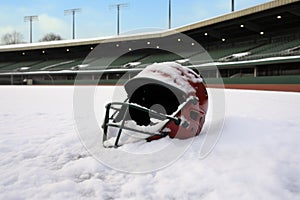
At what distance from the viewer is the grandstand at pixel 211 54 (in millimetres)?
20422

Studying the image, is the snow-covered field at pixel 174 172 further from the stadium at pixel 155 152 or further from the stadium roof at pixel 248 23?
the stadium roof at pixel 248 23

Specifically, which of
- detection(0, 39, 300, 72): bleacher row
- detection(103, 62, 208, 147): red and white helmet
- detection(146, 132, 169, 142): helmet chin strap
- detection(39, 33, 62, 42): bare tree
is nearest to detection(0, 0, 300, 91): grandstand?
detection(0, 39, 300, 72): bleacher row

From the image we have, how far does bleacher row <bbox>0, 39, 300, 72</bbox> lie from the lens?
72.6ft

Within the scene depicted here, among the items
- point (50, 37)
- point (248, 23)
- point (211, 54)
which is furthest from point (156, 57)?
point (50, 37)

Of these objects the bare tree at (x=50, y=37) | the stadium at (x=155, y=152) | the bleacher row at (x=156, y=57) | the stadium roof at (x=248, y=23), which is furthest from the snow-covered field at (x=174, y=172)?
the bare tree at (x=50, y=37)

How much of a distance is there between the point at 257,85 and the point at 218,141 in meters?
18.2

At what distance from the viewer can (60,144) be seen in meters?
3.39

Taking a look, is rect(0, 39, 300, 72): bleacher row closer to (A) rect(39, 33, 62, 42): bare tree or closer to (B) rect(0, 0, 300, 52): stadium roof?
(B) rect(0, 0, 300, 52): stadium roof

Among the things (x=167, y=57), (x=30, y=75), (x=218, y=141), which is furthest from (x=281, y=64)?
(x=30, y=75)

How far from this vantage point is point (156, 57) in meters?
34.9

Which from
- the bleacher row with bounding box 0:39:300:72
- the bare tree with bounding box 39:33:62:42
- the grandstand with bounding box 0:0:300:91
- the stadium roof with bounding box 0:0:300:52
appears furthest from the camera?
the bare tree with bounding box 39:33:62:42

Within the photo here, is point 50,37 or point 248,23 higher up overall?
point 50,37

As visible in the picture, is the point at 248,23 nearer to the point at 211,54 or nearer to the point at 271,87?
the point at 211,54

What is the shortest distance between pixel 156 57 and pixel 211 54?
8254 millimetres
